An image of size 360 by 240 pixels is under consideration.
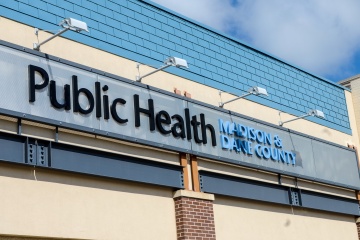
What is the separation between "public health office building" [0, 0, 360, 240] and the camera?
42.6 feet

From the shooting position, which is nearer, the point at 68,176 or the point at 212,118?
the point at 68,176

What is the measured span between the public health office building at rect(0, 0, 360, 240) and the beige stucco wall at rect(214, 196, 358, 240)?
0.04 metres

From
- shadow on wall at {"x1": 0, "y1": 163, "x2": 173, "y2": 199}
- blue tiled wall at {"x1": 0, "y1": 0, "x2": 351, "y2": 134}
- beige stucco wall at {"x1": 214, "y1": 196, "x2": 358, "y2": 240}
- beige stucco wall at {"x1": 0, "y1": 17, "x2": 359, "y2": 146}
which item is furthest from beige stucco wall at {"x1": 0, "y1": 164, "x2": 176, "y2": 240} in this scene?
blue tiled wall at {"x1": 0, "y1": 0, "x2": 351, "y2": 134}

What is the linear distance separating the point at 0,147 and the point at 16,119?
2.56 feet

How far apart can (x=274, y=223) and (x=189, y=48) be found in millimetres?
5624

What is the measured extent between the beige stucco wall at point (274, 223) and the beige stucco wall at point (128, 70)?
2973mm

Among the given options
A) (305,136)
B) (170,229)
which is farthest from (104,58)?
(305,136)

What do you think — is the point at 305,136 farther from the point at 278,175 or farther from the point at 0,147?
the point at 0,147

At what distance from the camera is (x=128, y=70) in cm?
1598

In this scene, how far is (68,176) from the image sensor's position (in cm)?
1345

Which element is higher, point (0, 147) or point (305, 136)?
point (305, 136)

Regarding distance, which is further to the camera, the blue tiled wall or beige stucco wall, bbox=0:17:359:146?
the blue tiled wall

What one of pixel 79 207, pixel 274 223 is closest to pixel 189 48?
pixel 274 223

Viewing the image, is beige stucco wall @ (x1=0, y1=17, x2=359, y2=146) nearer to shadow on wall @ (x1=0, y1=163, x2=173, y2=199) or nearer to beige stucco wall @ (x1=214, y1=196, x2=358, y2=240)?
shadow on wall @ (x1=0, y1=163, x2=173, y2=199)
